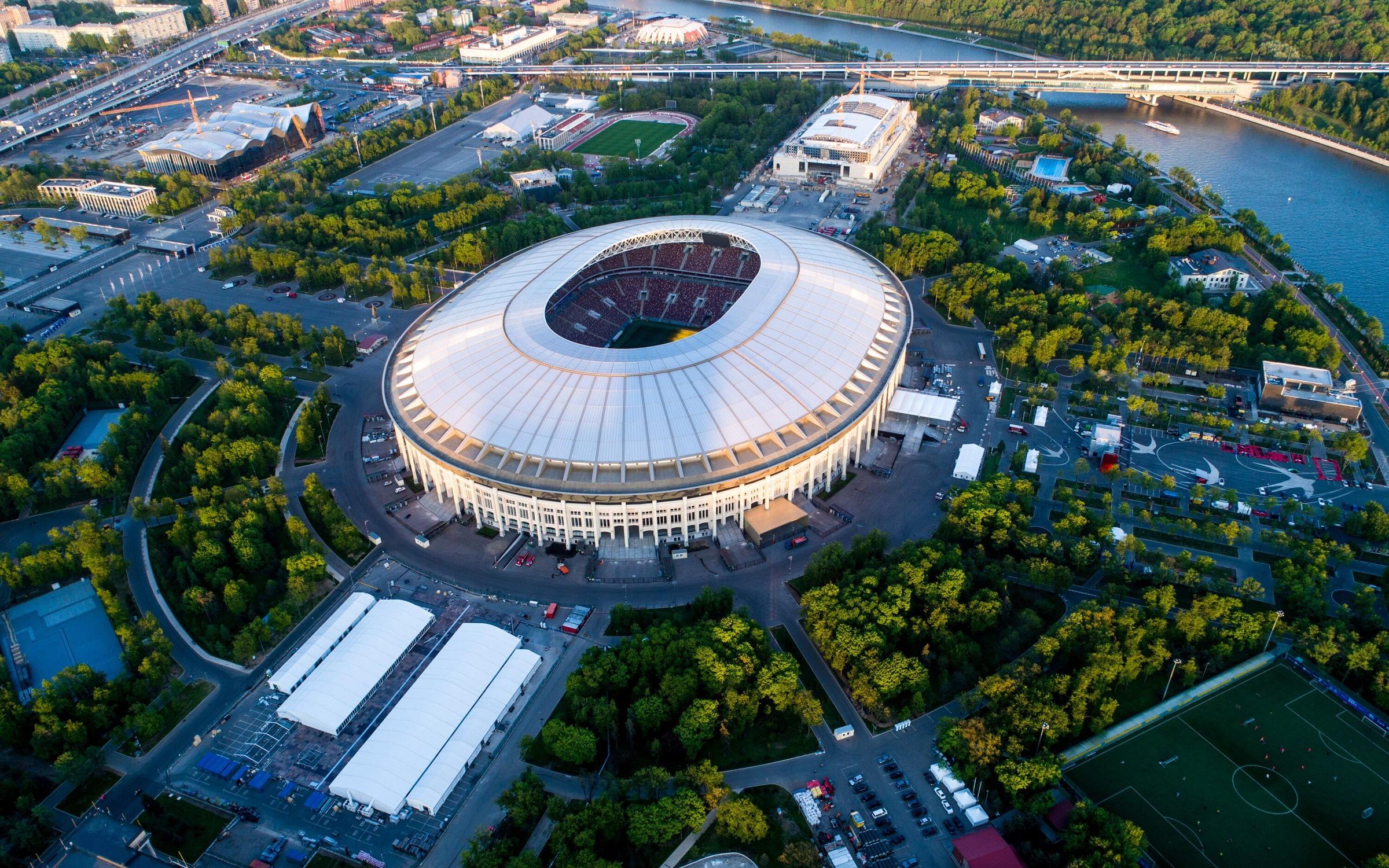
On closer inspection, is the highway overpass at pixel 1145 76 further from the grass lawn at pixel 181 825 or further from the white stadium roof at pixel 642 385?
the grass lawn at pixel 181 825

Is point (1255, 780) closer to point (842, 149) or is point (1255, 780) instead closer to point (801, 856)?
point (801, 856)

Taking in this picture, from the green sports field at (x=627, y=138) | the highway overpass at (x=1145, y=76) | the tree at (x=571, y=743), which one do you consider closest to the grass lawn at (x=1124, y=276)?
the green sports field at (x=627, y=138)

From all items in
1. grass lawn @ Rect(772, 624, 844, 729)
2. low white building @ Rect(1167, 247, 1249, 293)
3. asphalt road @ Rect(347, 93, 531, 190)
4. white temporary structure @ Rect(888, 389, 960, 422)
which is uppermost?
asphalt road @ Rect(347, 93, 531, 190)

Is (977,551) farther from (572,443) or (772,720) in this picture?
(572,443)

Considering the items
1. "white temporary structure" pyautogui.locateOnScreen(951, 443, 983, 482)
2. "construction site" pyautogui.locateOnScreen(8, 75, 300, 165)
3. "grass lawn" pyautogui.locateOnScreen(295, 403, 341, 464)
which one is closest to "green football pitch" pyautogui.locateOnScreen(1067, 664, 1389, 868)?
"white temporary structure" pyautogui.locateOnScreen(951, 443, 983, 482)

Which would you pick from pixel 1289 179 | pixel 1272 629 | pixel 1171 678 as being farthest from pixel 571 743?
pixel 1289 179

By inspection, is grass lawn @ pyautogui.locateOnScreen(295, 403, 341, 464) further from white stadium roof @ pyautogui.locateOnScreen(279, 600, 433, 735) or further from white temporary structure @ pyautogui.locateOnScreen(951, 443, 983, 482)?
white temporary structure @ pyautogui.locateOnScreen(951, 443, 983, 482)
